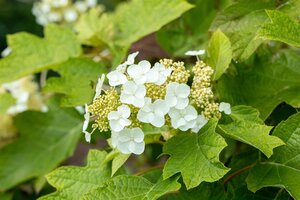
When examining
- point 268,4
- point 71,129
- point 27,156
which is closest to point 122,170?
point 268,4

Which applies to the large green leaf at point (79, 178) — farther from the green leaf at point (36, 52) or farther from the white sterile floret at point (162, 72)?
the green leaf at point (36, 52)

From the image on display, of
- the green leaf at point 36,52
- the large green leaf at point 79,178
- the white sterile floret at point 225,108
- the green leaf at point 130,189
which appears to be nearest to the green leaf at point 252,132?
the white sterile floret at point 225,108

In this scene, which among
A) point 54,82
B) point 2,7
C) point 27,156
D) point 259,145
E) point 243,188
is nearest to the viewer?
point 259,145

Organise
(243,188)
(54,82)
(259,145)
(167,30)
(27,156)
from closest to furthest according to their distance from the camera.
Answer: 1. (259,145)
2. (243,188)
3. (54,82)
4. (167,30)
5. (27,156)

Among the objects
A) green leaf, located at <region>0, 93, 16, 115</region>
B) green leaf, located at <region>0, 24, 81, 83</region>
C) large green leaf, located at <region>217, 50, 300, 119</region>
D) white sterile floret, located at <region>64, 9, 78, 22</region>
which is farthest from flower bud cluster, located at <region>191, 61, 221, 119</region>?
white sterile floret, located at <region>64, 9, 78, 22</region>

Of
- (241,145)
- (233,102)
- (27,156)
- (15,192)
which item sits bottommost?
(15,192)

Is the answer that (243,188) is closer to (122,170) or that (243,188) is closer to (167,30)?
(122,170)

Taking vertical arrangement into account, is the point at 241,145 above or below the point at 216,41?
below
